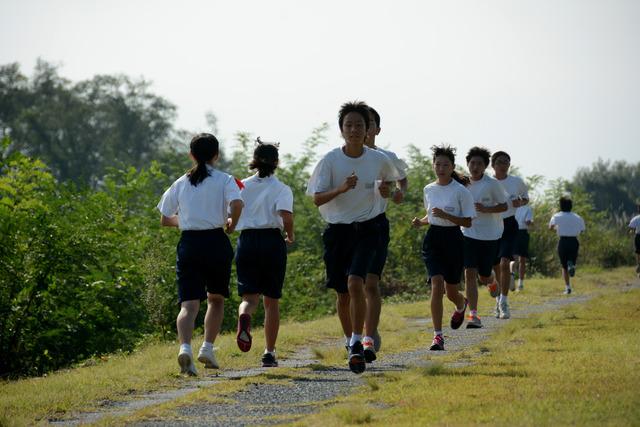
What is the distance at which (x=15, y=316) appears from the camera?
49.6 ft

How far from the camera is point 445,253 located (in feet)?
41.4

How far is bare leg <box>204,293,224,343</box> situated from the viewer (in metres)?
10.2

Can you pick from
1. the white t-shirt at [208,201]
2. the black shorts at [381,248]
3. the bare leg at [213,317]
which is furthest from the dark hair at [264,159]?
the bare leg at [213,317]

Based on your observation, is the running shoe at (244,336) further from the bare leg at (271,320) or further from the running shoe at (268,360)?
the running shoe at (268,360)

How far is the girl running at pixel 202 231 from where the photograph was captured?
998 cm

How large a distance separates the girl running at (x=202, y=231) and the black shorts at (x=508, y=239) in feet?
23.1

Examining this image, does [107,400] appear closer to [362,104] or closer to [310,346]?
[362,104]

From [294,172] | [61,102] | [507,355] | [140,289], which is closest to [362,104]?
[507,355]

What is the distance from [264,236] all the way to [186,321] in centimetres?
118

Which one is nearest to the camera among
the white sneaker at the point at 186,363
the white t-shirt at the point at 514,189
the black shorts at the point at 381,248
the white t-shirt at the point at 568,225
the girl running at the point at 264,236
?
the white sneaker at the point at 186,363

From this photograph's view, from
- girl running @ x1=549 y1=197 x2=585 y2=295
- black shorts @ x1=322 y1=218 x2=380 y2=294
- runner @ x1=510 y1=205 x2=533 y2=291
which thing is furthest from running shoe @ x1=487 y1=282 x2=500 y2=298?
girl running @ x1=549 y1=197 x2=585 y2=295

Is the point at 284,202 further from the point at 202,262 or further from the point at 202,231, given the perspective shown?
the point at 202,262

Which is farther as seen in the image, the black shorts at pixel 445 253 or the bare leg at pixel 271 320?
the black shorts at pixel 445 253

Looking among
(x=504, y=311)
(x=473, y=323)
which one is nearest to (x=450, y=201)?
(x=473, y=323)
